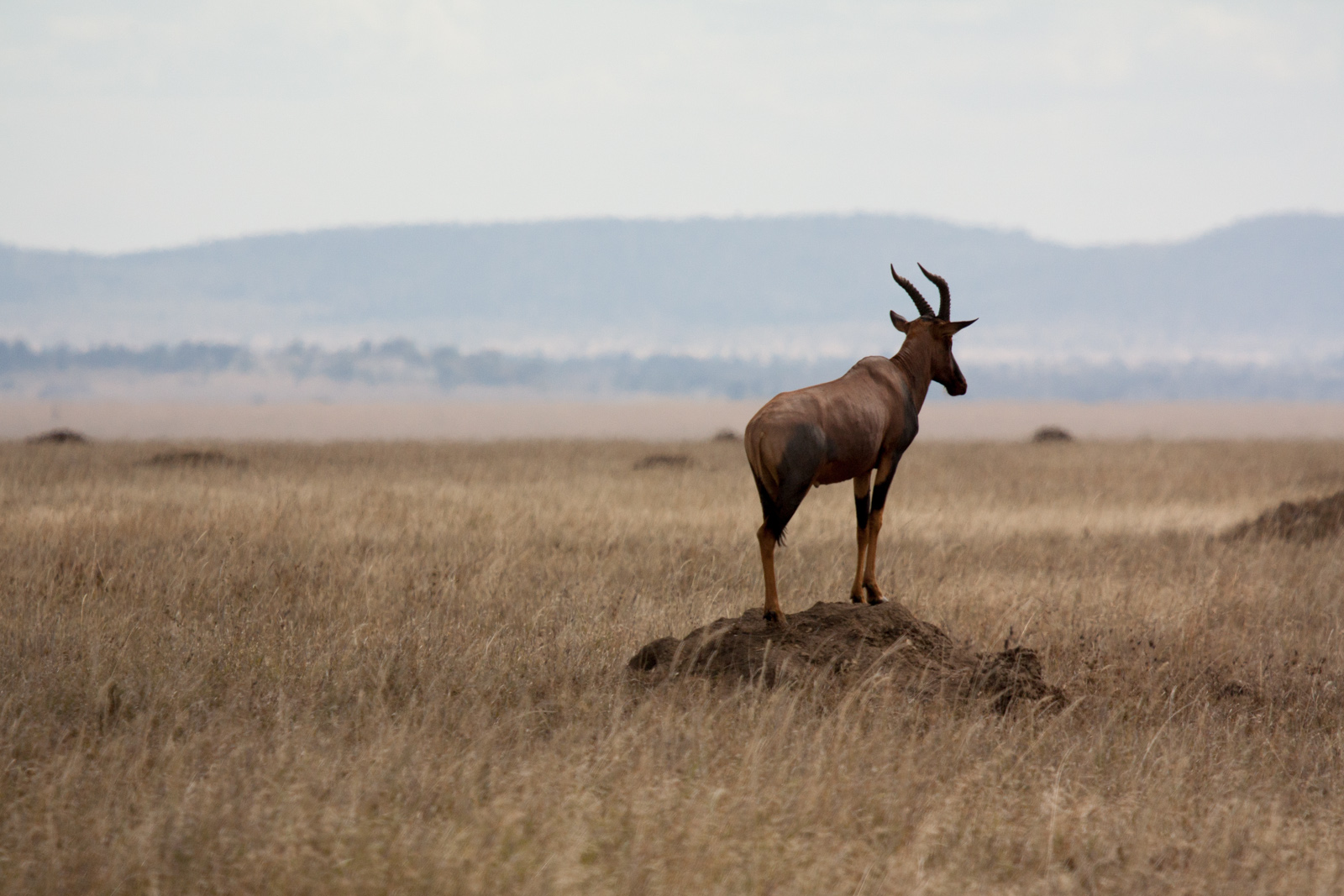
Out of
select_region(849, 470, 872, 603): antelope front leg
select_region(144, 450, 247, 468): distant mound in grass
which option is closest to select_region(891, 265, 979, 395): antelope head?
select_region(849, 470, 872, 603): antelope front leg

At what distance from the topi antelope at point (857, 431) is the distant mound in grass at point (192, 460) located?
1876cm

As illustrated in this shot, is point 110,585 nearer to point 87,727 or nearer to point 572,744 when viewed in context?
point 87,727

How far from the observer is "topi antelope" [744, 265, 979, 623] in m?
6.23

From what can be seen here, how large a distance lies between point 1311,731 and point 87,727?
692 cm

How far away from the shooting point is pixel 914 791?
5.32m

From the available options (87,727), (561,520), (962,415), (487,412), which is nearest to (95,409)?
(487,412)

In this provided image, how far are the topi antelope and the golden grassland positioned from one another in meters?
0.97

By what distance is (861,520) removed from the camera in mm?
7023

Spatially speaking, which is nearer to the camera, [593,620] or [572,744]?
[572,744]

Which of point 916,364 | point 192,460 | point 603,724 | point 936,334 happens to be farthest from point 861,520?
point 192,460

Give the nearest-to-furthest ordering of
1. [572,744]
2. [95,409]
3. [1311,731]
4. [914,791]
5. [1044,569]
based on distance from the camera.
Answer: [914,791] → [572,744] → [1311,731] → [1044,569] → [95,409]

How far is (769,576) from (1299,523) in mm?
11018

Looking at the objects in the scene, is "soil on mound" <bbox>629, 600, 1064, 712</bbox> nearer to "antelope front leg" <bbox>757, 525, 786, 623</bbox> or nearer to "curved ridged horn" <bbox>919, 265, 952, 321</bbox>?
"antelope front leg" <bbox>757, 525, 786, 623</bbox>

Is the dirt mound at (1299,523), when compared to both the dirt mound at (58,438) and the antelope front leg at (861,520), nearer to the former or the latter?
the antelope front leg at (861,520)
